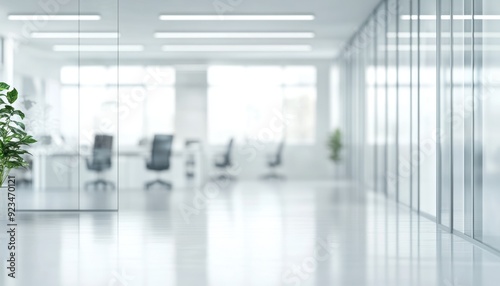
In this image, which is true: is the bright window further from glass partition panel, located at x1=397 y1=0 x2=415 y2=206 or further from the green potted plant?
glass partition panel, located at x1=397 y1=0 x2=415 y2=206

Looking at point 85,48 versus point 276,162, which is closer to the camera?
point 85,48

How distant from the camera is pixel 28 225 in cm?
861

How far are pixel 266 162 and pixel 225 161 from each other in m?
1.58

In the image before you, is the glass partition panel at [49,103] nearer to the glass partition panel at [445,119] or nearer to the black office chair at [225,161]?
the glass partition panel at [445,119]

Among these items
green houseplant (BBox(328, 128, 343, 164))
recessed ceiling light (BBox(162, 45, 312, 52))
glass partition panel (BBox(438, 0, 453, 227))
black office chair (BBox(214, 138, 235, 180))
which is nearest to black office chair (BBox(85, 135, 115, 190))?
glass partition panel (BBox(438, 0, 453, 227))

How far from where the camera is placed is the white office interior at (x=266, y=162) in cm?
604

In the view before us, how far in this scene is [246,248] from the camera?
6.70 m

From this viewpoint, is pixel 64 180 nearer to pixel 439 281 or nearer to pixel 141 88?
pixel 439 281

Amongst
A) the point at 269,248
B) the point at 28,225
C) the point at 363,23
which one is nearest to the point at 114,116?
the point at 28,225

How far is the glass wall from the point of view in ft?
21.5

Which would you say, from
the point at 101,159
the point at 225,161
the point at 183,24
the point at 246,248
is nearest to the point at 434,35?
the point at 246,248

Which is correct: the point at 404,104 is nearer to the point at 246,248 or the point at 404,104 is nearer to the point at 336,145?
the point at 246,248

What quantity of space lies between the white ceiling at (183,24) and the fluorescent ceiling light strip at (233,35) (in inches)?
11.3

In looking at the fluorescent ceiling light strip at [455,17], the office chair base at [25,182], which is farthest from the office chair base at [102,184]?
the fluorescent ceiling light strip at [455,17]
